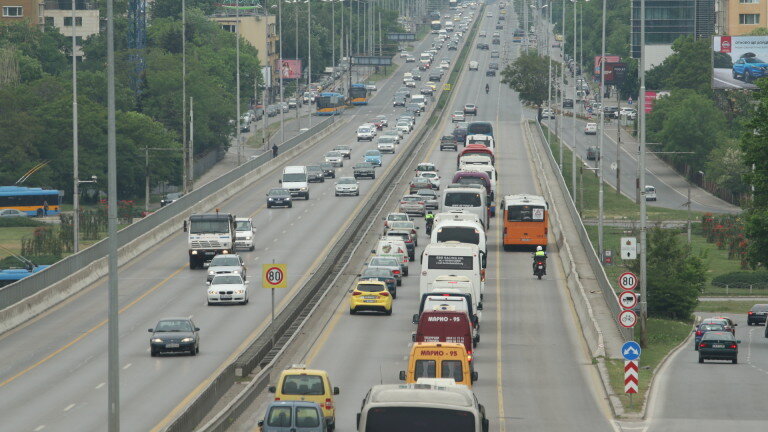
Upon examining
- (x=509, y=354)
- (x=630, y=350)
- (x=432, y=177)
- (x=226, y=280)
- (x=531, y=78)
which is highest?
(x=531, y=78)

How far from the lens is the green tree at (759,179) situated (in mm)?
60469

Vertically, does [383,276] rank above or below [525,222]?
below

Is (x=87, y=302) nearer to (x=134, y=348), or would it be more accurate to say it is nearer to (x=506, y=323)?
(x=134, y=348)

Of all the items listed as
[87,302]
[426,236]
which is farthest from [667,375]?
[426,236]

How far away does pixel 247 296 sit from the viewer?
61.3 meters

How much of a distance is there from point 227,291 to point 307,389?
26.9m

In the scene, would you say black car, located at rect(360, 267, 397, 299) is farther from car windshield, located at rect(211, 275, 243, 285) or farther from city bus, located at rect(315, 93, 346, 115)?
city bus, located at rect(315, 93, 346, 115)

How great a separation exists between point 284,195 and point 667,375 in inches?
1829

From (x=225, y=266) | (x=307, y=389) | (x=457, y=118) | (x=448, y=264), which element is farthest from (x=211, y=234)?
(x=457, y=118)

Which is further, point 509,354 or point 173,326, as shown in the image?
point 509,354

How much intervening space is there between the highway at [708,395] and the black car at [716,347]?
36cm

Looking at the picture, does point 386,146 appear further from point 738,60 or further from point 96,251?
point 96,251

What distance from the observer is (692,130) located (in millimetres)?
151750

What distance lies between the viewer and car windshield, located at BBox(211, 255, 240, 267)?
6391 cm
